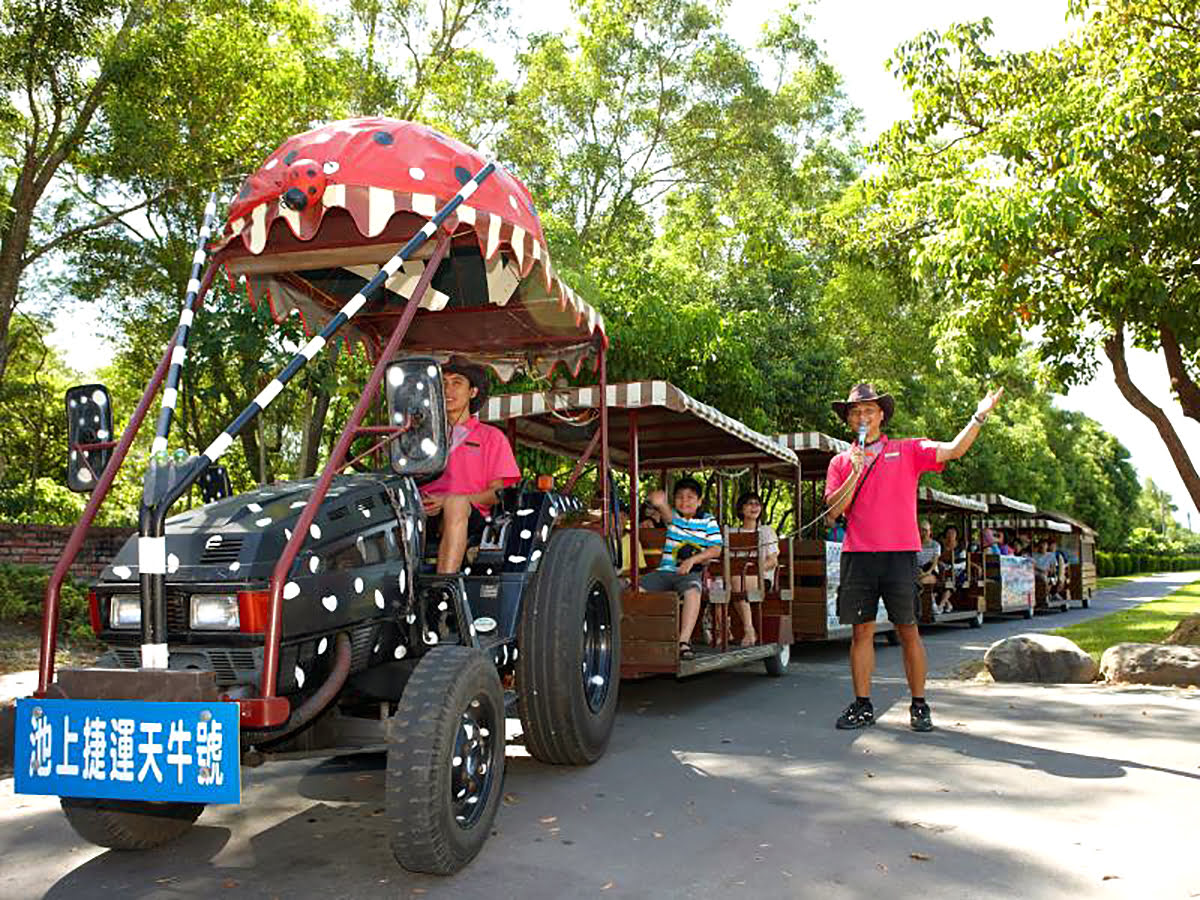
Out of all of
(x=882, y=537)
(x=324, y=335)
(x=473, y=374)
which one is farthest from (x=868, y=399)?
(x=324, y=335)

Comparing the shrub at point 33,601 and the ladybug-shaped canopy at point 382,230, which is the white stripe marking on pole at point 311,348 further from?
the shrub at point 33,601

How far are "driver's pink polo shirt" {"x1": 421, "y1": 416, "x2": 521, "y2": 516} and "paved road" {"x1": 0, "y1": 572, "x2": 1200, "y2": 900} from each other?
1.49 metres

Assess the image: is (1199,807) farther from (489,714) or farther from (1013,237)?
(1013,237)

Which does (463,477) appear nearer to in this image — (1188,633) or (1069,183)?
(1069,183)

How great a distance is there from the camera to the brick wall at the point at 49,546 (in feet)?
49.2

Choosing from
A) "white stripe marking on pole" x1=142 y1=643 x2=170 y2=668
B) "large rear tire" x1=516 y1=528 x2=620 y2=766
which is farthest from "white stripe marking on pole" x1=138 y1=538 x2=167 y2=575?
"large rear tire" x1=516 y1=528 x2=620 y2=766

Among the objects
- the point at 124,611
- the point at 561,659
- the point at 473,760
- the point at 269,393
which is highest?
the point at 269,393

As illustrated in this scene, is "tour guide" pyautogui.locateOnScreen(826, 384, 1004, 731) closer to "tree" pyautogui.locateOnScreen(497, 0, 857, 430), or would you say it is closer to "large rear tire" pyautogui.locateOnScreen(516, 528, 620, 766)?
"large rear tire" pyautogui.locateOnScreen(516, 528, 620, 766)

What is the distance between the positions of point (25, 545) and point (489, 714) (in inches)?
521

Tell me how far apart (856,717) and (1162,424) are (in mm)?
8667

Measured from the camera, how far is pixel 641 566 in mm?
9273

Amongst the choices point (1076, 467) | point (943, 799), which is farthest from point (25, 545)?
point (1076, 467)

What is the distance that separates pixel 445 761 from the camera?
3.83 m

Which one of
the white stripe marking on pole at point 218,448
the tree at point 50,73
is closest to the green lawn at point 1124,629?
the white stripe marking on pole at point 218,448
